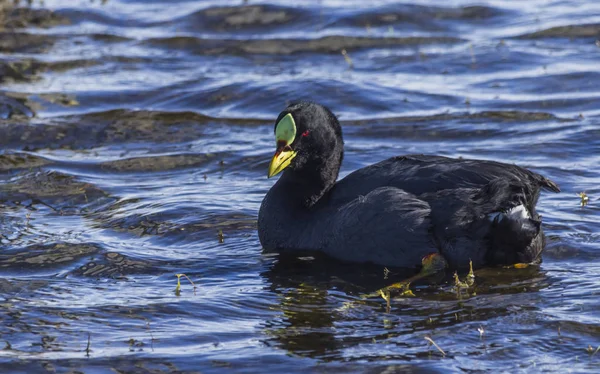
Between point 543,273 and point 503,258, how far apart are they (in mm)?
256

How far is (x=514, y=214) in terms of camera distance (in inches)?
238

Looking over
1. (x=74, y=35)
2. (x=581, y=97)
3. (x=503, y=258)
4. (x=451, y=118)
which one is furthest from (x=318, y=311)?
(x=74, y=35)

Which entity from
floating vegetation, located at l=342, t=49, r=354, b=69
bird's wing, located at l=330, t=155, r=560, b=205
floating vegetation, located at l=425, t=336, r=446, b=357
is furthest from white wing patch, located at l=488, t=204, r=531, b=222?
floating vegetation, located at l=342, t=49, r=354, b=69

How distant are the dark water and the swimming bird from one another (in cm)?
17

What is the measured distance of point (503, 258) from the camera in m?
6.31

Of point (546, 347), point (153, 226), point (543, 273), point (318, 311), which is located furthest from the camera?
point (153, 226)

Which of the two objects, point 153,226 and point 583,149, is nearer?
point 153,226

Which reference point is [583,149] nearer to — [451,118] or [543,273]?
[451,118]

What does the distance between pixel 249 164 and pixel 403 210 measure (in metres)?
3.20

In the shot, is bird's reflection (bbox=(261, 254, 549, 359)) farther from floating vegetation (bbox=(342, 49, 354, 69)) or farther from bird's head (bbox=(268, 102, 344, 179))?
floating vegetation (bbox=(342, 49, 354, 69))

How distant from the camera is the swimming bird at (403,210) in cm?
615

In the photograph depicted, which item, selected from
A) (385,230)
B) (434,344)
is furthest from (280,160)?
(434,344)

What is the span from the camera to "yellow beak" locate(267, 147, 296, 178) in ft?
22.4

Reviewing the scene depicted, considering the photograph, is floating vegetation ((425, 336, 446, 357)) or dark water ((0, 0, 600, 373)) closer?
floating vegetation ((425, 336, 446, 357))
